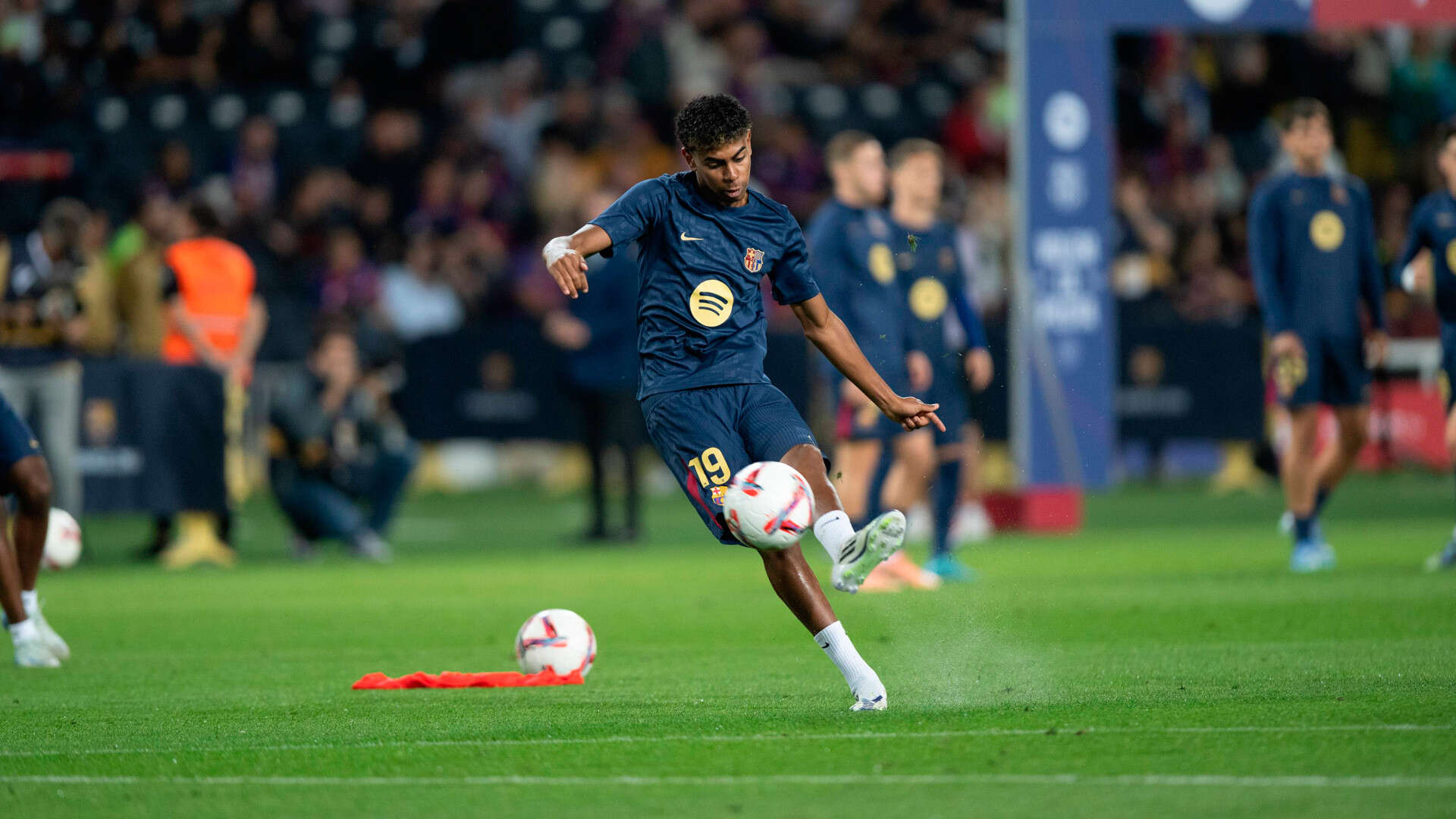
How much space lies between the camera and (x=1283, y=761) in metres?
5.13

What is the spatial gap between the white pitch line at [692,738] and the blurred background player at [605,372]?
883 centimetres

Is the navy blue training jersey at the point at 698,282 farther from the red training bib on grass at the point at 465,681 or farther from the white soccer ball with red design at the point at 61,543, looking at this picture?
the white soccer ball with red design at the point at 61,543

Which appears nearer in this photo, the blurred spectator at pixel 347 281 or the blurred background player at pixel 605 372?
the blurred background player at pixel 605 372

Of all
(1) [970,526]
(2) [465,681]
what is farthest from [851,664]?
(1) [970,526]

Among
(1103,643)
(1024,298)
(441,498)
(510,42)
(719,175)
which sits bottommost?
(441,498)

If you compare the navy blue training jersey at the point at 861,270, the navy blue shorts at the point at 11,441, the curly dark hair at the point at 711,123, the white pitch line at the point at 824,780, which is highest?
the curly dark hair at the point at 711,123

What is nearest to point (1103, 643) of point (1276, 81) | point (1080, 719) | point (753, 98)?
point (1080, 719)

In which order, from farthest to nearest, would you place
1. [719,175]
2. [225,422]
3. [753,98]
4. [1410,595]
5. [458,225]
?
[753,98], [458,225], [225,422], [1410,595], [719,175]

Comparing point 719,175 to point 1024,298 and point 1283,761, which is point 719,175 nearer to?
point 1283,761

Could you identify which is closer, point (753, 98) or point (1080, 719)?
point (1080, 719)

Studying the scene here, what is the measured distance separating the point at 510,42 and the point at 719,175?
17.9 metres

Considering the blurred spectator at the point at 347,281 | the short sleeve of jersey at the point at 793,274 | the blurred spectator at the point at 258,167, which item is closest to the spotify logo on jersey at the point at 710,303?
the short sleeve of jersey at the point at 793,274

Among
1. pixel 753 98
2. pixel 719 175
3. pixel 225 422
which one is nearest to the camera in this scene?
pixel 719 175

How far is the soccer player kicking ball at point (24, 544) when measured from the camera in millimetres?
8234
